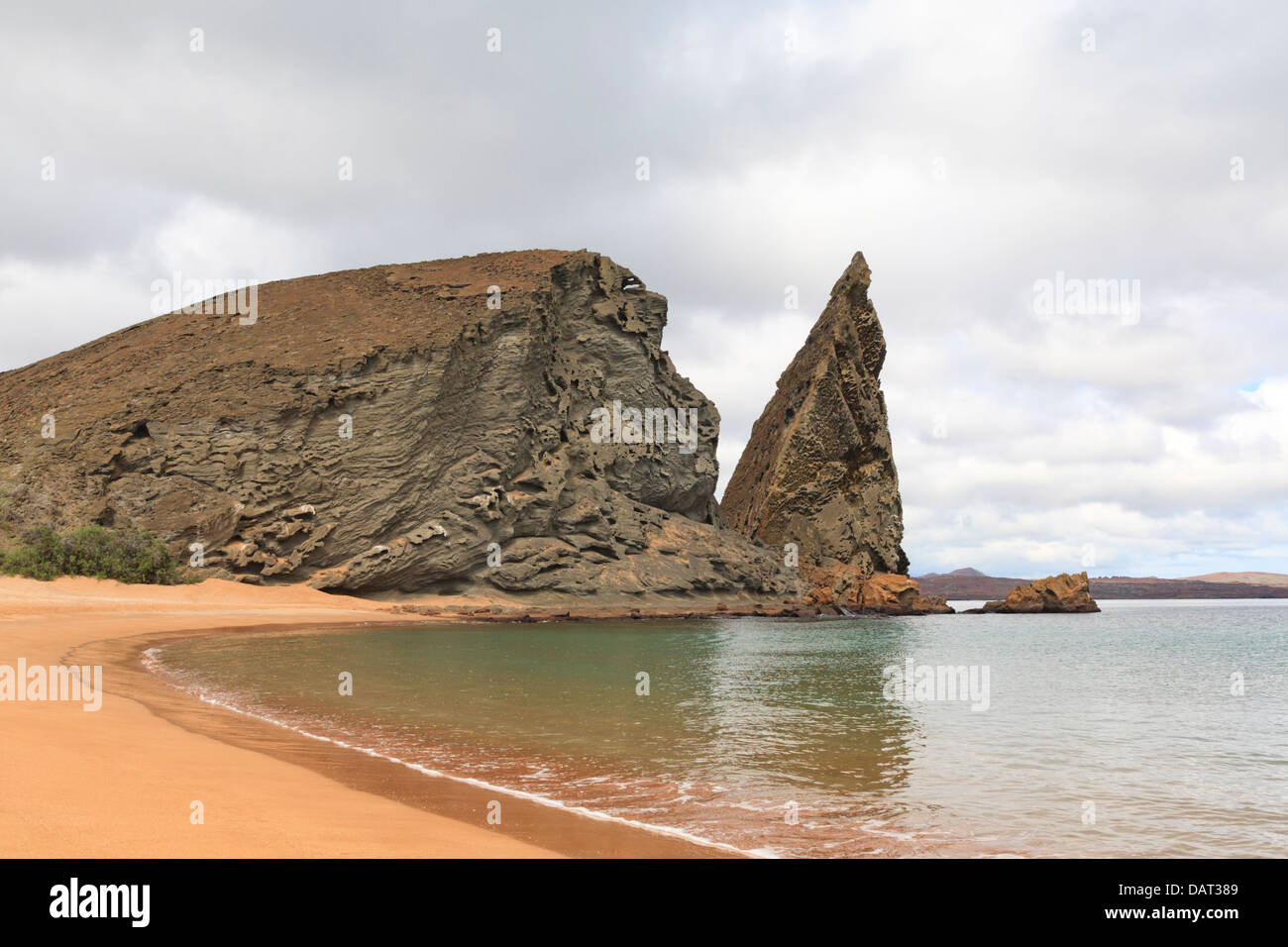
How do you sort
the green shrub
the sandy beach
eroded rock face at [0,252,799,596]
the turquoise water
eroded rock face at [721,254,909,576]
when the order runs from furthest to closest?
1. eroded rock face at [721,254,909,576]
2. eroded rock face at [0,252,799,596]
3. the green shrub
4. the turquoise water
5. the sandy beach

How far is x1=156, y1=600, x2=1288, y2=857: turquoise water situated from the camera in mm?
7520

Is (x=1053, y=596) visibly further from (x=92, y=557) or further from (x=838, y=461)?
(x=92, y=557)

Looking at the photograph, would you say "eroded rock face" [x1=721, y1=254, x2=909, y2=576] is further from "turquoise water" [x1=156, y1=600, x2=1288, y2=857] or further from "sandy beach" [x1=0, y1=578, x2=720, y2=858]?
"sandy beach" [x1=0, y1=578, x2=720, y2=858]

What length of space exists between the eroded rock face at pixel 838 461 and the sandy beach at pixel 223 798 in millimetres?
76682

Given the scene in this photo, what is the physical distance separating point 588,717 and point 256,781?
7.21m

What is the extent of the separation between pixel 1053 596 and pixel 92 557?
95177mm

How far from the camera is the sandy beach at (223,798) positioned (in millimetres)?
4574

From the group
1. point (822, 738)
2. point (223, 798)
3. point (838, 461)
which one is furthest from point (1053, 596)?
point (223, 798)

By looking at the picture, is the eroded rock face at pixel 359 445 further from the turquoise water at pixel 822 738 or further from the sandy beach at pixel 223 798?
the sandy beach at pixel 223 798

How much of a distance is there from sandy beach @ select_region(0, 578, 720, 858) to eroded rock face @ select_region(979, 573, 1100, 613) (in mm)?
98311

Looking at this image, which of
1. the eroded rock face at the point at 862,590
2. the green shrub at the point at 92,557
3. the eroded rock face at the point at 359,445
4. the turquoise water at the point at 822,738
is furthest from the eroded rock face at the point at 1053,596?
the green shrub at the point at 92,557

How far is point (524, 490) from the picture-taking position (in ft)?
172

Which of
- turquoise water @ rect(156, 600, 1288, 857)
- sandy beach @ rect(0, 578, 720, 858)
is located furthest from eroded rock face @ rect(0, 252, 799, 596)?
sandy beach @ rect(0, 578, 720, 858)

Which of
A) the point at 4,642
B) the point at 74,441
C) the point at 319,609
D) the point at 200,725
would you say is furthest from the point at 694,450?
the point at 200,725
